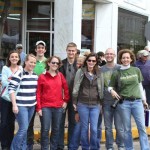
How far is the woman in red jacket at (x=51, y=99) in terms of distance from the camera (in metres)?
7.85

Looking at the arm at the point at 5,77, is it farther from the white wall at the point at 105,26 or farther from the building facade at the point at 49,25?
the white wall at the point at 105,26

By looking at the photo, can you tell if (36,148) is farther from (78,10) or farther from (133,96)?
(78,10)

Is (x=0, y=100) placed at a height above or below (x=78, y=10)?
below

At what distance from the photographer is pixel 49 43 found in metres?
17.2

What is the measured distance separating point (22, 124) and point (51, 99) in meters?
0.70

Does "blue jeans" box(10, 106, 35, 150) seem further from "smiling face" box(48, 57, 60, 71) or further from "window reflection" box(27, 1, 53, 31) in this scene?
"window reflection" box(27, 1, 53, 31)

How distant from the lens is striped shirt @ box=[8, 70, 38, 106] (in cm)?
761

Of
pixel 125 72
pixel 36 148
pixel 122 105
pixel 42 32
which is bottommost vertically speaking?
pixel 36 148

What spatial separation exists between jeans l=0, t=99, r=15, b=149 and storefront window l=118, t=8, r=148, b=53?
1068 centimetres

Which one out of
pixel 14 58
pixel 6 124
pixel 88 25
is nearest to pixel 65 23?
pixel 88 25

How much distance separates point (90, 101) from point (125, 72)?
848 mm

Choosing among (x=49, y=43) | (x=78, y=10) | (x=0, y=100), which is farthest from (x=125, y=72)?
(x=49, y=43)

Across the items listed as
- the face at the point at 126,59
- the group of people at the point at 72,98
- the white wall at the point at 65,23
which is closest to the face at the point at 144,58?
the white wall at the point at 65,23

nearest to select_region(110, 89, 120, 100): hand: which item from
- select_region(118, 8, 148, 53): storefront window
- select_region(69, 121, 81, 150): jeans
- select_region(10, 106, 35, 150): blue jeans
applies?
select_region(69, 121, 81, 150): jeans
